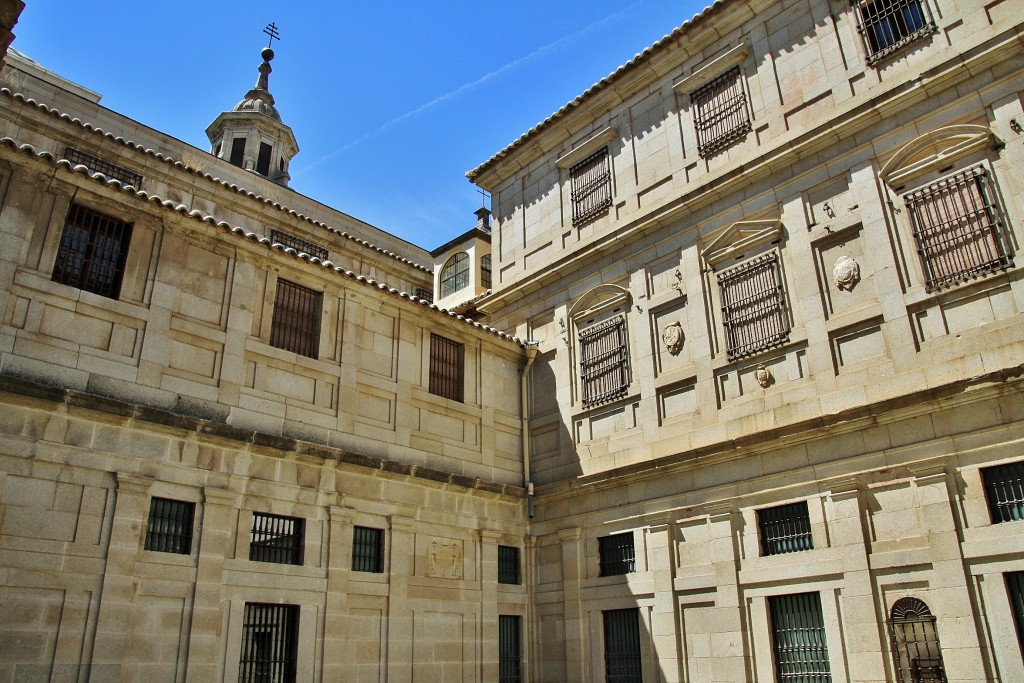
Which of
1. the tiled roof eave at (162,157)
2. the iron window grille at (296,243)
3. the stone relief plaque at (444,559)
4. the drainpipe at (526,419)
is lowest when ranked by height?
the stone relief plaque at (444,559)

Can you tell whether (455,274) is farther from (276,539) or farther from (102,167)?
(276,539)

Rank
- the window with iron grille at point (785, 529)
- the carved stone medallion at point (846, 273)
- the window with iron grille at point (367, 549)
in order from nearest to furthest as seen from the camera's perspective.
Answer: the window with iron grille at point (785, 529)
the carved stone medallion at point (846, 273)
the window with iron grille at point (367, 549)

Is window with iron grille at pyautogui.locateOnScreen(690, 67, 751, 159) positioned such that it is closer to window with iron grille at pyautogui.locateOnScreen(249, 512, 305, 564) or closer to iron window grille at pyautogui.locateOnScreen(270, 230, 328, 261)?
window with iron grille at pyautogui.locateOnScreen(249, 512, 305, 564)

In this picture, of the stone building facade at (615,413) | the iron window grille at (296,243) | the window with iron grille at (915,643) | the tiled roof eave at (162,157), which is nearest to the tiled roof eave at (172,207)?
the stone building facade at (615,413)

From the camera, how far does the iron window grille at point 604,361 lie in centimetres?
1579

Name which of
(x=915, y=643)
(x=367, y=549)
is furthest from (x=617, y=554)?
(x=915, y=643)

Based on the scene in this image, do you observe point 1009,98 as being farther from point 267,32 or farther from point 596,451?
point 267,32

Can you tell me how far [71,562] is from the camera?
403 inches

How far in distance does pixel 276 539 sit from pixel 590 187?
10034 millimetres

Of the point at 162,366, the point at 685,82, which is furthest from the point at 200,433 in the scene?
the point at 685,82

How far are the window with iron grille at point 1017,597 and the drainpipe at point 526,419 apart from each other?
854cm

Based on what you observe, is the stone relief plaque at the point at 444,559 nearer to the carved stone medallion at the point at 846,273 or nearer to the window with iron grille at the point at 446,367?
the window with iron grille at the point at 446,367

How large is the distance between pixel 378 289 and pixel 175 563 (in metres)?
6.02

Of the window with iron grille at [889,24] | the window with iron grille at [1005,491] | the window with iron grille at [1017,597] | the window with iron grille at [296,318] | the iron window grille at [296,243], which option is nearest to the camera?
the window with iron grille at [1017,597]
